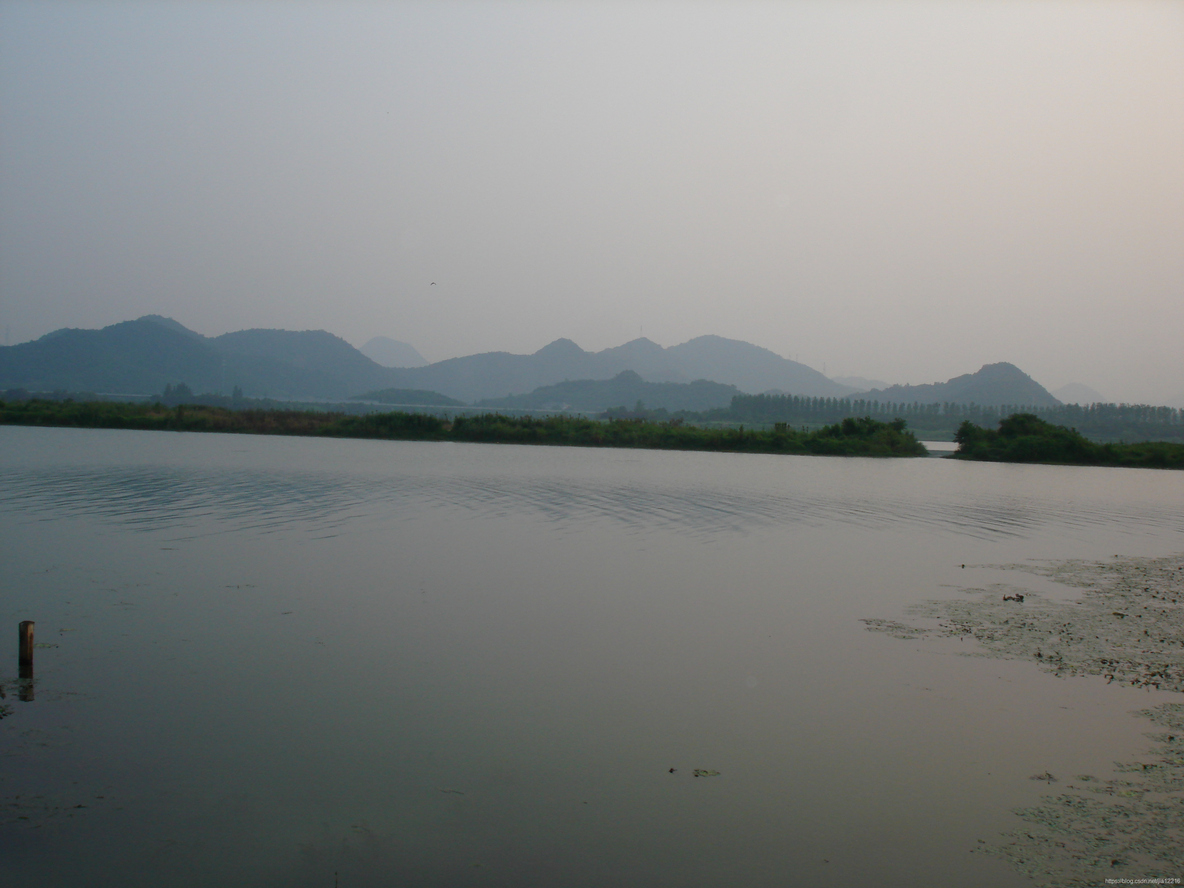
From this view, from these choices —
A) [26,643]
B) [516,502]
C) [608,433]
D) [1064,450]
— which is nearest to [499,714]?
[26,643]

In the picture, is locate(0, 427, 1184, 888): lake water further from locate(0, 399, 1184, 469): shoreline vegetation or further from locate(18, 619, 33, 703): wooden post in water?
locate(0, 399, 1184, 469): shoreline vegetation

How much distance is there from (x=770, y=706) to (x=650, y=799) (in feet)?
7.57

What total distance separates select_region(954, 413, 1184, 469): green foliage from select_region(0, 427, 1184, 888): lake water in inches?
1978

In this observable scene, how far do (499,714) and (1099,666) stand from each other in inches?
258

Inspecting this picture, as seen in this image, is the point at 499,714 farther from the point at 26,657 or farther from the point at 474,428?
the point at 474,428

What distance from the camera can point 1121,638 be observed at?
33.9ft

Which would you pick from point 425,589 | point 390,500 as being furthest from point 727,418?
point 425,589

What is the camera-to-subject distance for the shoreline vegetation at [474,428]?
5900 centimetres

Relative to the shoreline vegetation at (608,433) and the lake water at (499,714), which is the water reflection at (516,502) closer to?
the lake water at (499,714)

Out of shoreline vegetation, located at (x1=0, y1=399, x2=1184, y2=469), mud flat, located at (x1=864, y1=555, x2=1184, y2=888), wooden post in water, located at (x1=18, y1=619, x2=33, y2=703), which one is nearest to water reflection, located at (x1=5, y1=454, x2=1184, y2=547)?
mud flat, located at (x1=864, y1=555, x2=1184, y2=888)

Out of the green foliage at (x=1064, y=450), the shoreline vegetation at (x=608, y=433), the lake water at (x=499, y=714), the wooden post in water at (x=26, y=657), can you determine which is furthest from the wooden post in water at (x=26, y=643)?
the green foliage at (x=1064, y=450)

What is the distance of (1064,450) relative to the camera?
198 ft

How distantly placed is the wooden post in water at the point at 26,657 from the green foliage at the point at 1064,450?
64.2m

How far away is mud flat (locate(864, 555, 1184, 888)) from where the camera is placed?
17.3 feet
